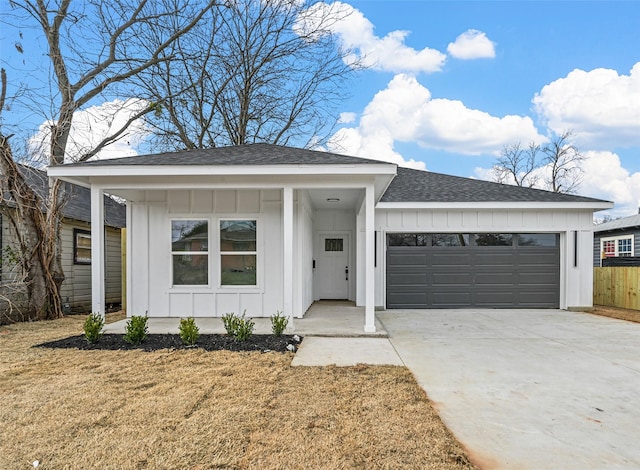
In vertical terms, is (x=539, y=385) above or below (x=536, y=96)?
below

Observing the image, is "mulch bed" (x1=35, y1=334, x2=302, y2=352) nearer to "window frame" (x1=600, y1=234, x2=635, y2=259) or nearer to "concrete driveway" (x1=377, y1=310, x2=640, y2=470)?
"concrete driveway" (x1=377, y1=310, x2=640, y2=470)

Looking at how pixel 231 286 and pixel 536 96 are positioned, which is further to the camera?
pixel 536 96

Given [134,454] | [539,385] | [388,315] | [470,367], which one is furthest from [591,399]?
[388,315]

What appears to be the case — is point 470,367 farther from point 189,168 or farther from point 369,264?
point 189,168

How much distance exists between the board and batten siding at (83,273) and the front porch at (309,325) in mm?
4273

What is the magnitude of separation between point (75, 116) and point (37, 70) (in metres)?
1.25

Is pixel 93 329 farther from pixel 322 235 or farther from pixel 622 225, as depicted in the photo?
pixel 622 225

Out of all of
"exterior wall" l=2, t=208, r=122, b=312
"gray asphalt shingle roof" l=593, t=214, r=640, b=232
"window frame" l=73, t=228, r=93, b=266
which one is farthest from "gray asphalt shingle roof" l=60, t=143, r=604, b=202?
"gray asphalt shingle roof" l=593, t=214, r=640, b=232

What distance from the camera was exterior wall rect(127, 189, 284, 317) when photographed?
26.0ft

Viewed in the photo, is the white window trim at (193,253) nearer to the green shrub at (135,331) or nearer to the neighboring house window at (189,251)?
the neighboring house window at (189,251)

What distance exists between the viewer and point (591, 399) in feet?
12.0

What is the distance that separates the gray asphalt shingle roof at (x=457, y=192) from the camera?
32.8 ft

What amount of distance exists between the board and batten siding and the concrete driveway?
8670 millimetres

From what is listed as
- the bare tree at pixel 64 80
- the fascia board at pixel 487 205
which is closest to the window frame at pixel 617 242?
the fascia board at pixel 487 205
